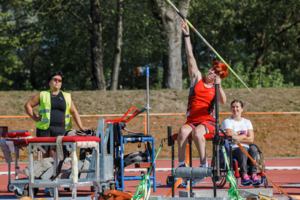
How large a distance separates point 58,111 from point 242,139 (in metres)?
2.90

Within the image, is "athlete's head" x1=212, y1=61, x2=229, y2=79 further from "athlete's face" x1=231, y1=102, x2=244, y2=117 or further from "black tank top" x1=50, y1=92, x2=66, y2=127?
"black tank top" x1=50, y1=92, x2=66, y2=127

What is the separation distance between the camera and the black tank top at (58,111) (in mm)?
6574

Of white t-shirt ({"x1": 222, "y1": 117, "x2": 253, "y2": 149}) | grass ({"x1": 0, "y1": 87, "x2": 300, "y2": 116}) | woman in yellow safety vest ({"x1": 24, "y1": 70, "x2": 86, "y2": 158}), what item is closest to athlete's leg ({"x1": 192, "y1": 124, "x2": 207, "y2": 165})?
white t-shirt ({"x1": 222, "y1": 117, "x2": 253, "y2": 149})

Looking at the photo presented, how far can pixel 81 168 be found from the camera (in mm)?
6039

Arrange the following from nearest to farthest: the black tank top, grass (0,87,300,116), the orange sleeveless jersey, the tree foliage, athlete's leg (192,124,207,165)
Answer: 1. athlete's leg (192,124,207,165)
2. the orange sleeveless jersey
3. the black tank top
4. grass (0,87,300,116)
5. the tree foliage

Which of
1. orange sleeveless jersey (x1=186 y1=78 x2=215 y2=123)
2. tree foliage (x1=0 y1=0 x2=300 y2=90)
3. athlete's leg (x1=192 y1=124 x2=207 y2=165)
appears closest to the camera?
athlete's leg (x1=192 y1=124 x2=207 y2=165)

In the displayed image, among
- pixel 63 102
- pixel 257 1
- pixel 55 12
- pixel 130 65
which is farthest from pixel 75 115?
pixel 130 65

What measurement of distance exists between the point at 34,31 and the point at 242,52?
20023mm

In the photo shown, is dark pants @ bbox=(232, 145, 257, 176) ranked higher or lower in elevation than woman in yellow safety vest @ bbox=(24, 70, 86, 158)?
lower

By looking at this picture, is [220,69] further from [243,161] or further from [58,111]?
[58,111]

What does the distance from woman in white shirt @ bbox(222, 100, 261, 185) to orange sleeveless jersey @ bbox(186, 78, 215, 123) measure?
1038mm

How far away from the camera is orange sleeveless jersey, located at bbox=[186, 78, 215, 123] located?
5.88 metres

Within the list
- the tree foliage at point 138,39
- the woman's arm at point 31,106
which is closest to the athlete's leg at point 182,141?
the woman's arm at point 31,106

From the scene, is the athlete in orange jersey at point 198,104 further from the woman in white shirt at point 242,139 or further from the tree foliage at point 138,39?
the tree foliage at point 138,39
